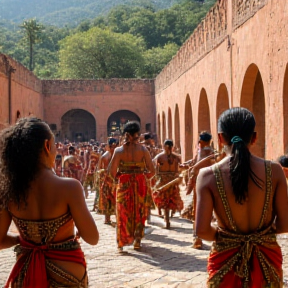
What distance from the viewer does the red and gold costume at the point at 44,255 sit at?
9.20ft

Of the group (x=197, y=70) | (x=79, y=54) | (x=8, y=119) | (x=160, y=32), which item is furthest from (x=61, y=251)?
(x=160, y=32)

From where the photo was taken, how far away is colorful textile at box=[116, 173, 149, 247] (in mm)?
6766

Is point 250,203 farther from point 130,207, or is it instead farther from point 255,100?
point 255,100

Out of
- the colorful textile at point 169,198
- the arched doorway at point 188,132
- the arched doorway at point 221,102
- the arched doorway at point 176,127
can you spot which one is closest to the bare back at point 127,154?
the colorful textile at point 169,198

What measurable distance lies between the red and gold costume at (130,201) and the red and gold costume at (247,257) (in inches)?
156

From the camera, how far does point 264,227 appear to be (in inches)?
113

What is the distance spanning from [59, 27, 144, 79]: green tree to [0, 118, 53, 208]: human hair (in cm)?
4062

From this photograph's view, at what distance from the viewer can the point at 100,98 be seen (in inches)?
1169

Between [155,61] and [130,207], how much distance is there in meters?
41.3

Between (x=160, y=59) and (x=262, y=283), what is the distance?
45267 mm

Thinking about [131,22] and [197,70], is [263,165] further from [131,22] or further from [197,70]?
[131,22]

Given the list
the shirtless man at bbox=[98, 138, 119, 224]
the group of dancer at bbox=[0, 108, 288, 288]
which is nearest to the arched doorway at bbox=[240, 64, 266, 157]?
the shirtless man at bbox=[98, 138, 119, 224]

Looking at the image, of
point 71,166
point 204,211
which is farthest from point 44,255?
point 71,166

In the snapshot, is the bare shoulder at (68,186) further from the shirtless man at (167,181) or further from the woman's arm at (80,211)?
the shirtless man at (167,181)
